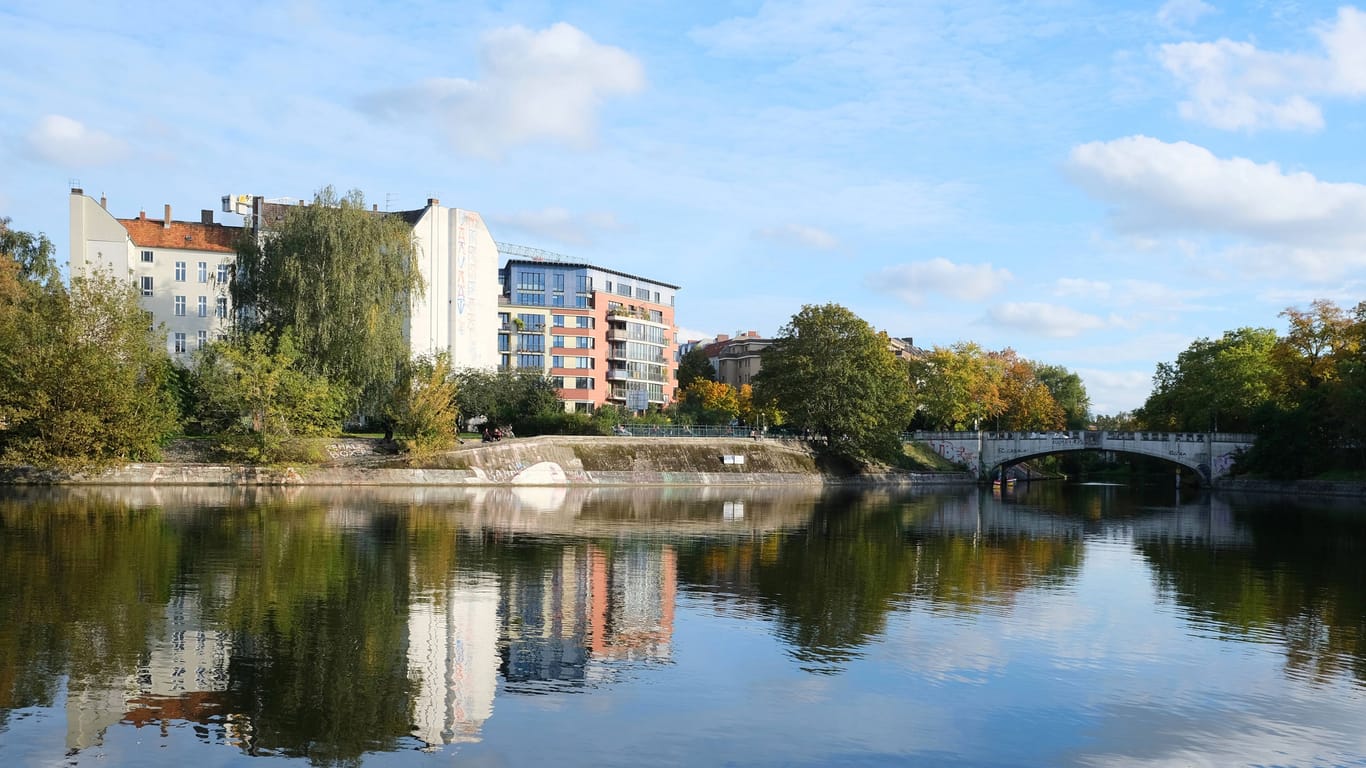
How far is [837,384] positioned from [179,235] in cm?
6770

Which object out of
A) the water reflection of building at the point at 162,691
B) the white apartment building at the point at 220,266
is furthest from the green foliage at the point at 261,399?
the water reflection of building at the point at 162,691

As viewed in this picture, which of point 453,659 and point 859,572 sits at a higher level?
point 453,659

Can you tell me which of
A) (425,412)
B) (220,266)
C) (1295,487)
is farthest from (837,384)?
(220,266)

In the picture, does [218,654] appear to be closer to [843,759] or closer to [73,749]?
[73,749]

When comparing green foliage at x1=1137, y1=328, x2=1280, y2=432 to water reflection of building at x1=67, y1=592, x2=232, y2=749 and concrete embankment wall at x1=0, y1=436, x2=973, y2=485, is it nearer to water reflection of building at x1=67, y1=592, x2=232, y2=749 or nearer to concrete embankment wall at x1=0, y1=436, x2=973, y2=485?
concrete embankment wall at x1=0, y1=436, x2=973, y2=485

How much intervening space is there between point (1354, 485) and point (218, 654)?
109 m

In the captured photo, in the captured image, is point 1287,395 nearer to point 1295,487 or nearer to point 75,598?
point 1295,487

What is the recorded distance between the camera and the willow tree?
7975cm

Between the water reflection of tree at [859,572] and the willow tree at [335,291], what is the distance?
130ft

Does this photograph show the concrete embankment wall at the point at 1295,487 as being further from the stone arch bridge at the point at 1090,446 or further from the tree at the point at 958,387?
the tree at the point at 958,387

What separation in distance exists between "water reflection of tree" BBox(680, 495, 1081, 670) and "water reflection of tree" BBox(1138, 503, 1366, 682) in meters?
4.57

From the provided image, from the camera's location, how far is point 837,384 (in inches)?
4301

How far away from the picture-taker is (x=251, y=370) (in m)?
76.2

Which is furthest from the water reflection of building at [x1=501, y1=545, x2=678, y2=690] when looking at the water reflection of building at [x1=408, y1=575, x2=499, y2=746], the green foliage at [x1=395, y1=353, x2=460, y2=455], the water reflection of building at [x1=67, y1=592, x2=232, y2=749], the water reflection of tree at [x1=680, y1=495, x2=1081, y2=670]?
the green foliage at [x1=395, y1=353, x2=460, y2=455]
